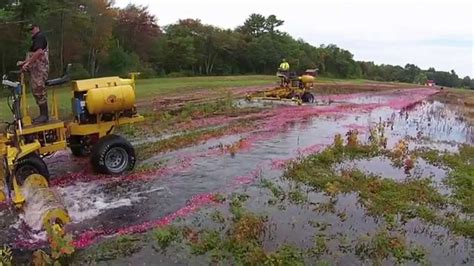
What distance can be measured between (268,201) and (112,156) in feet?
12.1

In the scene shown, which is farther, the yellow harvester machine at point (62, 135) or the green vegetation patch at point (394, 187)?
the green vegetation patch at point (394, 187)

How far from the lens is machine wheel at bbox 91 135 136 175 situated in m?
10.6

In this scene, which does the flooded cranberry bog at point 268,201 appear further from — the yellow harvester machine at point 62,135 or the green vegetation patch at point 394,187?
the yellow harvester machine at point 62,135

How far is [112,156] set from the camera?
1093cm

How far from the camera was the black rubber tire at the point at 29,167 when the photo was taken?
8977 millimetres

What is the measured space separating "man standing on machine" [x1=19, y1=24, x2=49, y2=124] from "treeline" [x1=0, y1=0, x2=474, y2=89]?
24.8 m

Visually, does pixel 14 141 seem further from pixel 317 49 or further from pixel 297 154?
pixel 317 49

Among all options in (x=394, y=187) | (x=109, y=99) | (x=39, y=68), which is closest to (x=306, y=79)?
(x=394, y=187)

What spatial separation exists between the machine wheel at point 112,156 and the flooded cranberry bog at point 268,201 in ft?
1.06

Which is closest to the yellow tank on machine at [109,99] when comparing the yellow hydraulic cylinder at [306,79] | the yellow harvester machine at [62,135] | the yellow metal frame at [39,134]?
the yellow harvester machine at [62,135]

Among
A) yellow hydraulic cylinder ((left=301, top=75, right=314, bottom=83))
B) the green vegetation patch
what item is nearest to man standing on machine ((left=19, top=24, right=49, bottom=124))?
the green vegetation patch

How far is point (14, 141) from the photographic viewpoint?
911 centimetres

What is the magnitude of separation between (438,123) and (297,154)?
953 cm

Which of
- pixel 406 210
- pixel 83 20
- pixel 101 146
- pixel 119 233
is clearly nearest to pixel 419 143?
pixel 406 210
